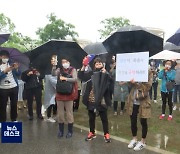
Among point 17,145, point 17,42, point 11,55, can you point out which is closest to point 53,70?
point 11,55

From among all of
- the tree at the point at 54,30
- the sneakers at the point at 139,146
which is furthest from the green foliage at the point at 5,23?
the sneakers at the point at 139,146

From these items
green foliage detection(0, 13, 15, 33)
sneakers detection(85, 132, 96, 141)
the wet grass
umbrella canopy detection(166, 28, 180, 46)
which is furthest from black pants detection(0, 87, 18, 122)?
green foliage detection(0, 13, 15, 33)

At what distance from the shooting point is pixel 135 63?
4.94 meters

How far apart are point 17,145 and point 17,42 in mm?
17868

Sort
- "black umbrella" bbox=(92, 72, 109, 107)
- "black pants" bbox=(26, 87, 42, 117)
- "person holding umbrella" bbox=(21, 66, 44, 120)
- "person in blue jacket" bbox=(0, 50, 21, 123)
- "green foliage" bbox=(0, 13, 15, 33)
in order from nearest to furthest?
1. "black umbrella" bbox=(92, 72, 109, 107)
2. "person in blue jacket" bbox=(0, 50, 21, 123)
3. "person holding umbrella" bbox=(21, 66, 44, 120)
4. "black pants" bbox=(26, 87, 42, 117)
5. "green foliage" bbox=(0, 13, 15, 33)

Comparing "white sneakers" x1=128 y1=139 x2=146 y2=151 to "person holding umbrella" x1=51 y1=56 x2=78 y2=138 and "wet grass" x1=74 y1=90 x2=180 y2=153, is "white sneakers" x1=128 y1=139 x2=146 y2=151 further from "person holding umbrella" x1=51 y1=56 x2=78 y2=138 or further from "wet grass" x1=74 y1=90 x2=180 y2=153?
"person holding umbrella" x1=51 y1=56 x2=78 y2=138

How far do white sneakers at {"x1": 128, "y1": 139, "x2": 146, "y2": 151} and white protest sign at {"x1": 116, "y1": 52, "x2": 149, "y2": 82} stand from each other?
1207 millimetres

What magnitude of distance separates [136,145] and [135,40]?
294 centimetres

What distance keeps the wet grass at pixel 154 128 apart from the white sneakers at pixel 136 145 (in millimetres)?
324

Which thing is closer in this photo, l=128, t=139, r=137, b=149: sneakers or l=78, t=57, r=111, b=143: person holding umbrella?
l=128, t=139, r=137, b=149: sneakers

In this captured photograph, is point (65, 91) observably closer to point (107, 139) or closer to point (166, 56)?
point (107, 139)

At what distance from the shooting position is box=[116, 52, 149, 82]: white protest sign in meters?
4.80

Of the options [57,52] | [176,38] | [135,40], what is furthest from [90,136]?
[176,38]

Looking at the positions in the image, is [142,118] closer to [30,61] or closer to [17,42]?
[30,61]
